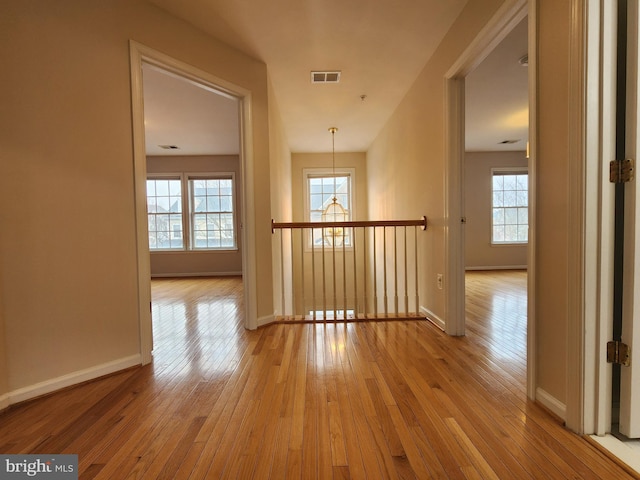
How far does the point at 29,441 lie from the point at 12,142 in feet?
4.59

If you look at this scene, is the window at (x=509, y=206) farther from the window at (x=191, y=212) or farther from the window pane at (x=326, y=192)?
the window at (x=191, y=212)

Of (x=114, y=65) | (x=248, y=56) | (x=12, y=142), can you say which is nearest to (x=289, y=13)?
(x=248, y=56)

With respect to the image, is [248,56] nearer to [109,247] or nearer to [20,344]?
[109,247]

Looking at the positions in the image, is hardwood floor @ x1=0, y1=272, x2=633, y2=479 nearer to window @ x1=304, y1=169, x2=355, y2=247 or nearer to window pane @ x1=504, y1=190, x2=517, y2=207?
window @ x1=304, y1=169, x2=355, y2=247

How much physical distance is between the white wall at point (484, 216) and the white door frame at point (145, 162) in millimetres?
5382

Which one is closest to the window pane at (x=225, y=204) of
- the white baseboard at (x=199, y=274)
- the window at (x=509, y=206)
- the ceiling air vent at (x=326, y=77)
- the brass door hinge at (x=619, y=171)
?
the white baseboard at (x=199, y=274)

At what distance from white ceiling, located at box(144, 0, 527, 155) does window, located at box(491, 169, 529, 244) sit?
4.64 ft

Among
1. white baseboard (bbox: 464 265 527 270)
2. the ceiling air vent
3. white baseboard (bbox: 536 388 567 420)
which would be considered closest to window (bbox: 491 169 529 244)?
white baseboard (bbox: 464 265 527 270)

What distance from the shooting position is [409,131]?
344 centimetres

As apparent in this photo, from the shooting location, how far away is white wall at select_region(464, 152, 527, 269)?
6512 millimetres

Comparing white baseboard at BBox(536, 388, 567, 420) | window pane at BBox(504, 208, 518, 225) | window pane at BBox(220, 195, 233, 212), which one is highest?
window pane at BBox(220, 195, 233, 212)

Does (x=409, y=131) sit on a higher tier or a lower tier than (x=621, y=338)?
higher

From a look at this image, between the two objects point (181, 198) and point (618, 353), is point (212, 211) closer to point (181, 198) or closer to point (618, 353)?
point (181, 198)

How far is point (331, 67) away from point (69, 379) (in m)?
3.15
